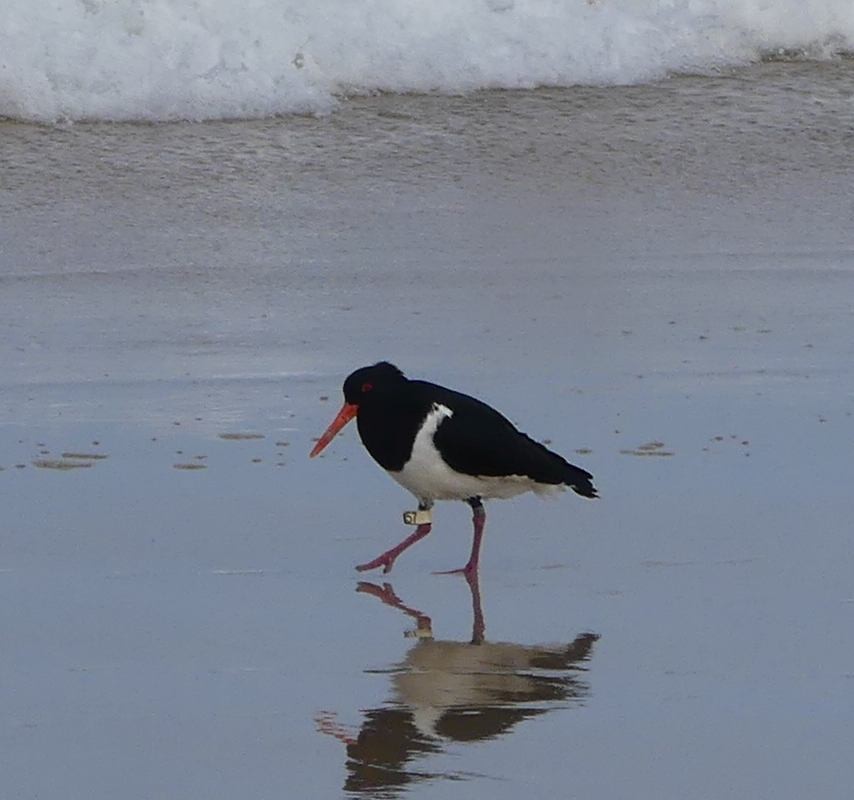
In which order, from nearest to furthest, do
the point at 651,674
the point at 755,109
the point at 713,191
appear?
the point at 651,674 < the point at 713,191 < the point at 755,109

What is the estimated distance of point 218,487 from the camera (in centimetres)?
573

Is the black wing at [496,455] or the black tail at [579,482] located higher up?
the black wing at [496,455]

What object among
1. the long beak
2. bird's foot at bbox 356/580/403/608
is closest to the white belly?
the long beak

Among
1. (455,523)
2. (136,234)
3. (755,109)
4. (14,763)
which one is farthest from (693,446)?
(755,109)

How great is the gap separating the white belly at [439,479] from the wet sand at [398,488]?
145 mm

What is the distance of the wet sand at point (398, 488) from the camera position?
388 centimetres

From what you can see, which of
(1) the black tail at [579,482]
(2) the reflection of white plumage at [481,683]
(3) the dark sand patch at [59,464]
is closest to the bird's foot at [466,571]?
(1) the black tail at [579,482]

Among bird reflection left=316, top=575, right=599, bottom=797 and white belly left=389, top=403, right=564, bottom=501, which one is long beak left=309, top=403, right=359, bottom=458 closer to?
white belly left=389, top=403, right=564, bottom=501

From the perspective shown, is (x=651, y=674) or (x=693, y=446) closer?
(x=651, y=674)

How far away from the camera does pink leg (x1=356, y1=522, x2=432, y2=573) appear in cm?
510

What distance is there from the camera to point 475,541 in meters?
5.19

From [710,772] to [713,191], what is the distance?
7.11 metres

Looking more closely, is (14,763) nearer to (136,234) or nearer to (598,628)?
(598,628)

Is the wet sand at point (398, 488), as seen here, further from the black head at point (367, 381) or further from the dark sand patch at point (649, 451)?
the black head at point (367, 381)
